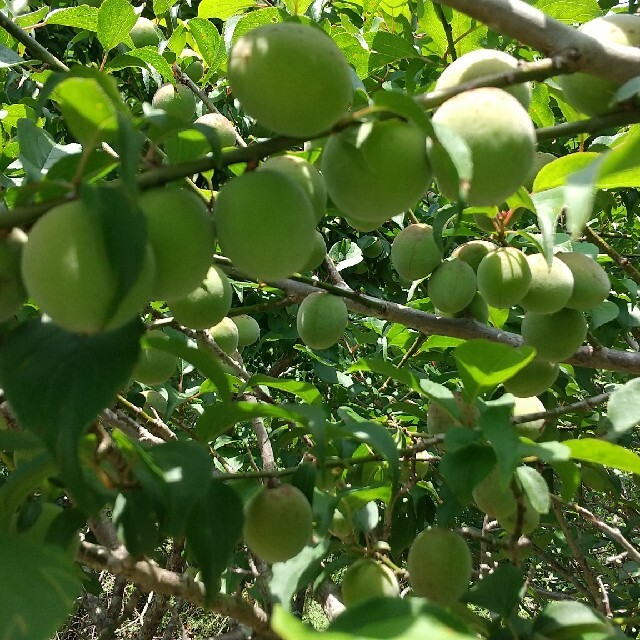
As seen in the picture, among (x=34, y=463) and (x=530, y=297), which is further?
(x=530, y=297)

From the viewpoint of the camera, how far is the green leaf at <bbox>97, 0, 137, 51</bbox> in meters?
1.61

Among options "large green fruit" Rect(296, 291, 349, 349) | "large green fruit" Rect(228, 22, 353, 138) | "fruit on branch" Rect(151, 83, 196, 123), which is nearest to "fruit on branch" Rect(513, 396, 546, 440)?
"large green fruit" Rect(296, 291, 349, 349)

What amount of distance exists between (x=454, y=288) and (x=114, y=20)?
1037 mm

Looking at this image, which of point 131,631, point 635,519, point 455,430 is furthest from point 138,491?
point 131,631

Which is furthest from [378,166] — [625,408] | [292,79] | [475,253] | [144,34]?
[144,34]

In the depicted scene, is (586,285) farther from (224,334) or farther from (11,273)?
(11,273)

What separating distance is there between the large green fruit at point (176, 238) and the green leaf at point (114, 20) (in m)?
1.13

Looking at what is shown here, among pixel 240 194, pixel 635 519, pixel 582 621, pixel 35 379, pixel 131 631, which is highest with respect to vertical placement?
pixel 240 194

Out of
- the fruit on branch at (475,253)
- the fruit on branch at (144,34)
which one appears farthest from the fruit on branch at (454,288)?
the fruit on branch at (144,34)

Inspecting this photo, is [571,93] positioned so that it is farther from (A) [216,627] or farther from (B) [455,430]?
(A) [216,627]

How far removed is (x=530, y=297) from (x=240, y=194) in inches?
33.3

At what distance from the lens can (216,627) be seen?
20.6 ft

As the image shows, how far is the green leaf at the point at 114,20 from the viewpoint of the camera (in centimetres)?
161

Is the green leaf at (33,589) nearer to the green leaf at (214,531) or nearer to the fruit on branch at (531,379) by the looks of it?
the green leaf at (214,531)
